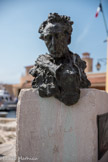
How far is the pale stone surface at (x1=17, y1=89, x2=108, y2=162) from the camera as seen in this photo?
6.19ft

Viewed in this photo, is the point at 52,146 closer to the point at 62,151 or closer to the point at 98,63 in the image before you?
the point at 62,151

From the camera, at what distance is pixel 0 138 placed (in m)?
4.48

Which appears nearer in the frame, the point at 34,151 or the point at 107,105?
the point at 34,151

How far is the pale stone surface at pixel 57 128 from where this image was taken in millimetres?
1888

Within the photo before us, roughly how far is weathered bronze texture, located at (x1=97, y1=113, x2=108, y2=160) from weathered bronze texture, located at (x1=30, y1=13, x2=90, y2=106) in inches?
18.3

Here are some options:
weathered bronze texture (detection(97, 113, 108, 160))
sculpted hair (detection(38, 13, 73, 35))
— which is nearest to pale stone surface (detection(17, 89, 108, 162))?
weathered bronze texture (detection(97, 113, 108, 160))

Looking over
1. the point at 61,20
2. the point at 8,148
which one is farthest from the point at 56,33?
the point at 8,148

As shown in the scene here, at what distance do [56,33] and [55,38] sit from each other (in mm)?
58

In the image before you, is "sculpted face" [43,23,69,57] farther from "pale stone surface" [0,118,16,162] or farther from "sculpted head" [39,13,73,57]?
"pale stone surface" [0,118,16,162]

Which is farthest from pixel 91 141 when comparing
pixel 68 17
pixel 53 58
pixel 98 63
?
pixel 98 63

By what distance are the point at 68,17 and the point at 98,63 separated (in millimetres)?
7823

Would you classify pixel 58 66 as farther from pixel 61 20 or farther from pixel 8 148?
pixel 8 148

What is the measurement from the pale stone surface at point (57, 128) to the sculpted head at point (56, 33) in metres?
0.57

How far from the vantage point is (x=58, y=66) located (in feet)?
6.51
